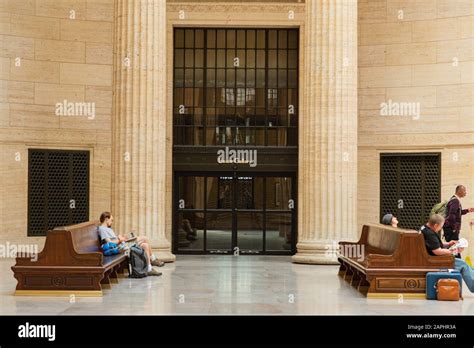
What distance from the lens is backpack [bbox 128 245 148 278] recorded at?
17.5 meters

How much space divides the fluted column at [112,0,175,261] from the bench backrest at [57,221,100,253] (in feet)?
8.31

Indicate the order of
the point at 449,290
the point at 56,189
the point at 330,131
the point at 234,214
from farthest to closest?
the point at 234,214 < the point at 56,189 < the point at 330,131 < the point at 449,290

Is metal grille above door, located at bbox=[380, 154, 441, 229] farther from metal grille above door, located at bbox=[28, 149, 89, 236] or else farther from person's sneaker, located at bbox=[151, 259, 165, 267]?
metal grille above door, located at bbox=[28, 149, 89, 236]

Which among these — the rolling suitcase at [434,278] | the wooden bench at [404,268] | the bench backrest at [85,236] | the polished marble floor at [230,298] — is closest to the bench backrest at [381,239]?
the wooden bench at [404,268]

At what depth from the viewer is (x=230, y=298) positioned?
14320 mm

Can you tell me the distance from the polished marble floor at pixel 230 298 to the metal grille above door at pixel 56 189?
13.7 ft

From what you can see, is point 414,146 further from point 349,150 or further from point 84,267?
point 84,267

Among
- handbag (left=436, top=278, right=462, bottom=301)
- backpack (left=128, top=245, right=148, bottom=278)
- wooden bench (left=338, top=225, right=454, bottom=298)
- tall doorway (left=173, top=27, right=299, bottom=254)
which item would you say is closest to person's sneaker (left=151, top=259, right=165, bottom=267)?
backpack (left=128, top=245, right=148, bottom=278)

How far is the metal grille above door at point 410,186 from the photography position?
23953 mm

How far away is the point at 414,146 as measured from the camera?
24.0 m

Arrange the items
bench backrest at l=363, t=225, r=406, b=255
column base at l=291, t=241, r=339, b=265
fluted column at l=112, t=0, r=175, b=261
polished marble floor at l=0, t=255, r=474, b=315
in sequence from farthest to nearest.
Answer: column base at l=291, t=241, r=339, b=265, fluted column at l=112, t=0, r=175, b=261, bench backrest at l=363, t=225, r=406, b=255, polished marble floor at l=0, t=255, r=474, b=315

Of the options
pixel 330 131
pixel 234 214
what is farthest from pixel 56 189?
pixel 330 131

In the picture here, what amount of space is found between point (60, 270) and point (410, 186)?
13.2 m

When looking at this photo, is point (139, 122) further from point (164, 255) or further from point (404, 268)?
point (404, 268)
